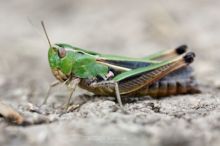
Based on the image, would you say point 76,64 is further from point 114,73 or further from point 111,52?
point 111,52

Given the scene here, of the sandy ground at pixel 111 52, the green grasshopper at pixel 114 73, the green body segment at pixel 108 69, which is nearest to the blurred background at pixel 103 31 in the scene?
the sandy ground at pixel 111 52

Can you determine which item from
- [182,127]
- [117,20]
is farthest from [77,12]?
[182,127]

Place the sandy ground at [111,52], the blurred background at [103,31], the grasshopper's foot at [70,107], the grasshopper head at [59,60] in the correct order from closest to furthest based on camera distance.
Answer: the sandy ground at [111,52] < the grasshopper's foot at [70,107] < the grasshopper head at [59,60] < the blurred background at [103,31]

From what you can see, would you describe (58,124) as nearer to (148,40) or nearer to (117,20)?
(148,40)

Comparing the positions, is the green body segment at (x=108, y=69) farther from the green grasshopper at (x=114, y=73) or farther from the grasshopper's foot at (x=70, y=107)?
the grasshopper's foot at (x=70, y=107)

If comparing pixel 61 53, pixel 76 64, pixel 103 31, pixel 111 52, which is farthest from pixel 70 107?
pixel 103 31

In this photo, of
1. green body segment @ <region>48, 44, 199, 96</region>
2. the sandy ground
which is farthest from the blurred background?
green body segment @ <region>48, 44, 199, 96</region>

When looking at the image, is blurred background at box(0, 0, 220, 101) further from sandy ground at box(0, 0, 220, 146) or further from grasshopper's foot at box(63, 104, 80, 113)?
grasshopper's foot at box(63, 104, 80, 113)
